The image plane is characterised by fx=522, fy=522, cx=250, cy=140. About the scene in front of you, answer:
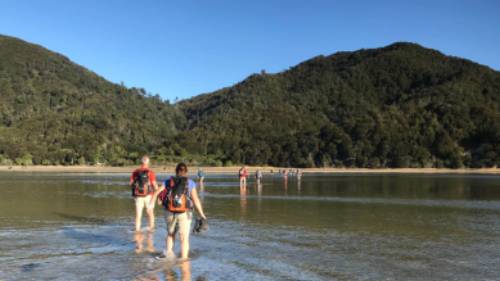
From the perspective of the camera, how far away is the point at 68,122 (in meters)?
145

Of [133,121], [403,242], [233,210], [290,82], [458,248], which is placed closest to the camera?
[458,248]

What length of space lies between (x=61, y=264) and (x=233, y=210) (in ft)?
34.8

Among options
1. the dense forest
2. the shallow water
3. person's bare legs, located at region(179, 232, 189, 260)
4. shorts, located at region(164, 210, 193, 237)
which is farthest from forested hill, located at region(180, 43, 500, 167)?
shorts, located at region(164, 210, 193, 237)

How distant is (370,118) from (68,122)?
81885 mm

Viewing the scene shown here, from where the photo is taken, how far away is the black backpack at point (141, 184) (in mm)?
13664

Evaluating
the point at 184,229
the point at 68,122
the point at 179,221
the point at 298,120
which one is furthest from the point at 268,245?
the point at 298,120

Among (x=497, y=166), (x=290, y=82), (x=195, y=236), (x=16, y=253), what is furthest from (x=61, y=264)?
(x=290, y=82)

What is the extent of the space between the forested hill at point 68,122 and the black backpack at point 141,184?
105849mm

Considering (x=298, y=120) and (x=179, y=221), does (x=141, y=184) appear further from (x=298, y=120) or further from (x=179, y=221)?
(x=298, y=120)

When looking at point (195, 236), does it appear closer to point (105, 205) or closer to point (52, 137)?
point (105, 205)

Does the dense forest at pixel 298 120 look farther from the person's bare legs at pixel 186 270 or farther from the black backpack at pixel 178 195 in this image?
the black backpack at pixel 178 195

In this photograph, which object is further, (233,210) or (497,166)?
(497,166)

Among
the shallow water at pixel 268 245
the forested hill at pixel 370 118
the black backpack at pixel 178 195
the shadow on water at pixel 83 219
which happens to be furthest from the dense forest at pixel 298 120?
the black backpack at pixel 178 195

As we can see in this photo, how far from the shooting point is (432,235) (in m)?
13.8
